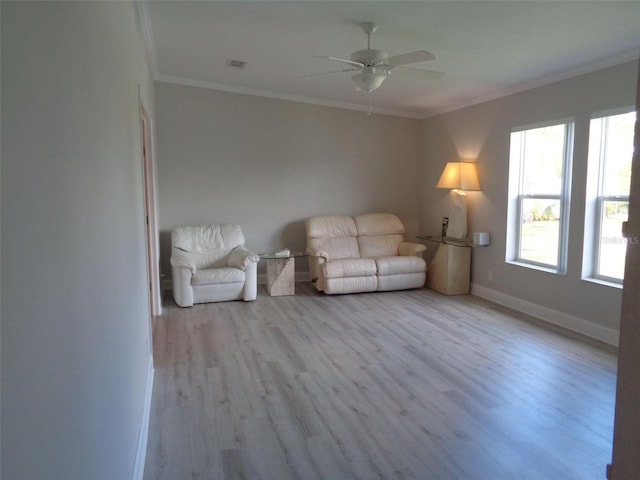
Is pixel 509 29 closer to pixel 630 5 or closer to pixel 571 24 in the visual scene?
pixel 571 24

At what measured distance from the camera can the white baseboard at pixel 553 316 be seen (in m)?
4.02

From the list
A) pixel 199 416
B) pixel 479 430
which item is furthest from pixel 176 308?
pixel 479 430

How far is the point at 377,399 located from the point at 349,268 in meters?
2.85

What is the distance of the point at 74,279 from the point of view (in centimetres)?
109

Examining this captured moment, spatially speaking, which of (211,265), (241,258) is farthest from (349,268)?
(211,265)

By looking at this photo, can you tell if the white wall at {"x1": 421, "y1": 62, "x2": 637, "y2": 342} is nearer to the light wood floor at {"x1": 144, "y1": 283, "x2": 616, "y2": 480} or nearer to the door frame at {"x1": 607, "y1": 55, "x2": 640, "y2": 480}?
the light wood floor at {"x1": 144, "y1": 283, "x2": 616, "y2": 480}

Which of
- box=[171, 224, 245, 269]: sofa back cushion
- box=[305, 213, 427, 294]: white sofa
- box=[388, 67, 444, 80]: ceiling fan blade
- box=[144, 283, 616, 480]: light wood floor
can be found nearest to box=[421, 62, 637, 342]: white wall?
box=[144, 283, 616, 480]: light wood floor

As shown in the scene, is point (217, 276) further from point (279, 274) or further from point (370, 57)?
point (370, 57)

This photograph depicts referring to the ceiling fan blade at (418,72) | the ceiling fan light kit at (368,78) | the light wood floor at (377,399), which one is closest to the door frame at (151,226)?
the light wood floor at (377,399)

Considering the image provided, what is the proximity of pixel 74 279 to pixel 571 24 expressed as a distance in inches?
141

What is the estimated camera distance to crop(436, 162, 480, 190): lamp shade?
217 inches

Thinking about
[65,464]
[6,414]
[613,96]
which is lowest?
[65,464]

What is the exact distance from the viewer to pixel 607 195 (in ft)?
13.4

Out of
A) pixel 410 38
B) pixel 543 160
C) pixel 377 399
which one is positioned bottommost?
pixel 377 399
